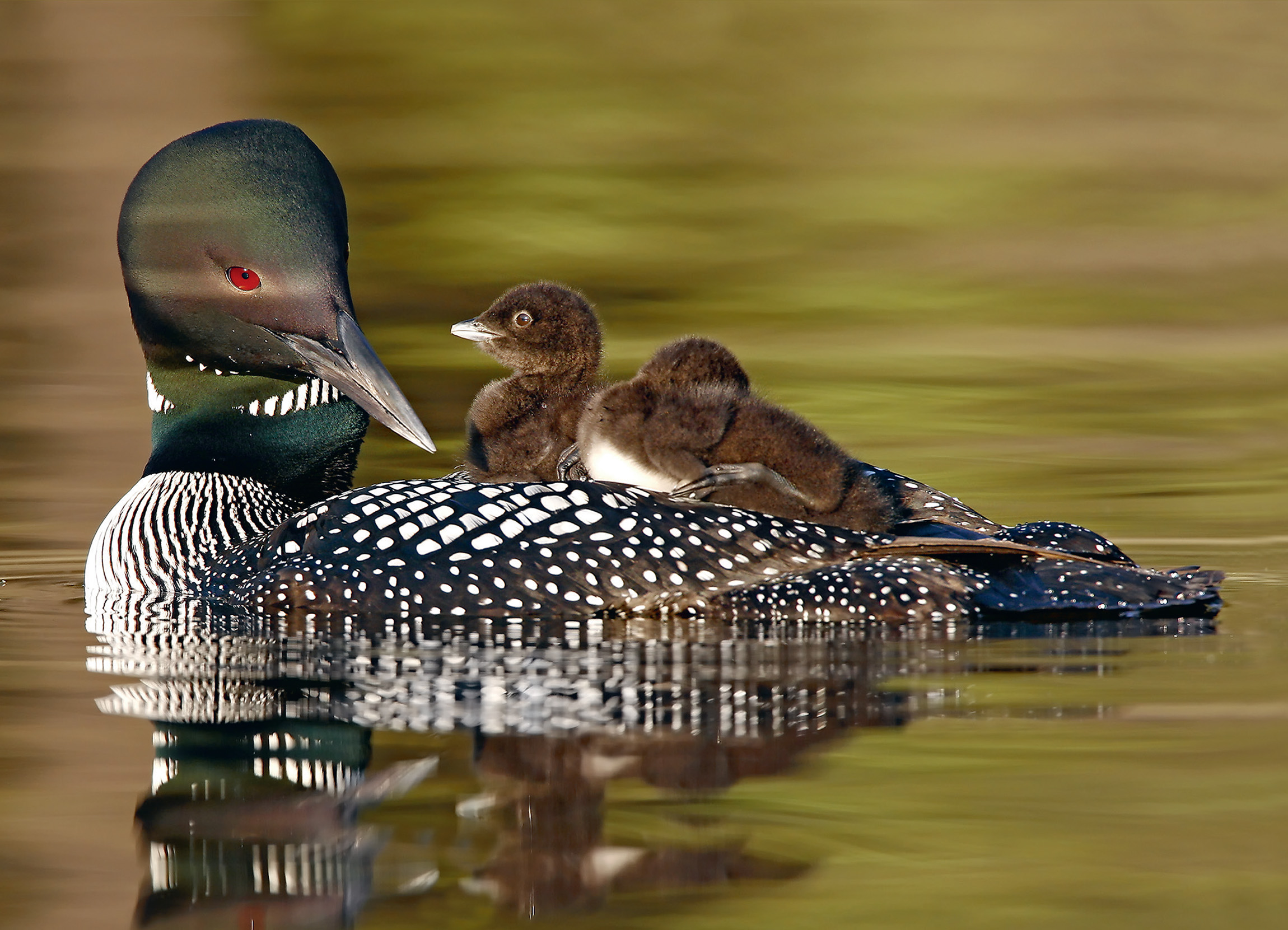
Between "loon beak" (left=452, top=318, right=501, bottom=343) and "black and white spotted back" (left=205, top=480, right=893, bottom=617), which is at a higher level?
"loon beak" (left=452, top=318, right=501, bottom=343)

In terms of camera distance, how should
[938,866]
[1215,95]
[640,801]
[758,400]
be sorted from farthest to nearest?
1. [1215,95]
2. [758,400]
3. [640,801]
4. [938,866]

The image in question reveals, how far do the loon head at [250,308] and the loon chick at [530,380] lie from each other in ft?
1.32

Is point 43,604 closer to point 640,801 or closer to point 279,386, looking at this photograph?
point 279,386

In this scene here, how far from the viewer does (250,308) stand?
4.99 meters

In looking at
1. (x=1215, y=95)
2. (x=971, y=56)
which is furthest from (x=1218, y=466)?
(x=971, y=56)

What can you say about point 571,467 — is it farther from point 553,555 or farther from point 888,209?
point 888,209

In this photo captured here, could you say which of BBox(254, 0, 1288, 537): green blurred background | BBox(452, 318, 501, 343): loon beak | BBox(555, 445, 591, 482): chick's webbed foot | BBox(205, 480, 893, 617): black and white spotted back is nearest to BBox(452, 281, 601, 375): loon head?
BBox(452, 318, 501, 343): loon beak

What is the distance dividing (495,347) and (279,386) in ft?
2.28

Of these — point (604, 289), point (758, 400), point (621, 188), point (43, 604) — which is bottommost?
point (43, 604)

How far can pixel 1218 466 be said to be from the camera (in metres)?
7.11

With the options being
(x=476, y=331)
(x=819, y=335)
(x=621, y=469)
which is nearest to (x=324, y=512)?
(x=621, y=469)

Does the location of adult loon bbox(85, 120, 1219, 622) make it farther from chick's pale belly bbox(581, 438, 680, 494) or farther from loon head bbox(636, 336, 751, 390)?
loon head bbox(636, 336, 751, 390)

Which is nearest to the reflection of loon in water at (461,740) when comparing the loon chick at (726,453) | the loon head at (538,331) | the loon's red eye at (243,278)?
the loon chick at (726,453)

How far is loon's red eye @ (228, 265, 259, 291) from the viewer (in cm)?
→ 498
